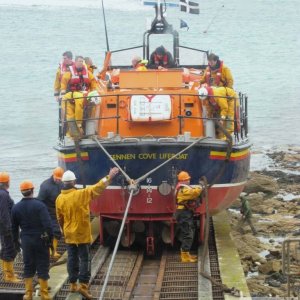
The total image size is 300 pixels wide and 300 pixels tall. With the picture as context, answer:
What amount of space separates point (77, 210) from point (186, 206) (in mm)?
2483

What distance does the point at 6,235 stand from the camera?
10.2 m

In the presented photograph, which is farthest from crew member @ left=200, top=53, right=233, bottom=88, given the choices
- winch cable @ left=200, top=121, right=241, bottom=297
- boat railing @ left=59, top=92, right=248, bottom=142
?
winch cable @ left=200, top=121, right=241, bottom=297

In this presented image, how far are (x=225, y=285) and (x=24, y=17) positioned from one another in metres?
89.9

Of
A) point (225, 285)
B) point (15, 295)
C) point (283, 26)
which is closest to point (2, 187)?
point (15, 295)

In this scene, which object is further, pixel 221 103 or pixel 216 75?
pixel 216 75

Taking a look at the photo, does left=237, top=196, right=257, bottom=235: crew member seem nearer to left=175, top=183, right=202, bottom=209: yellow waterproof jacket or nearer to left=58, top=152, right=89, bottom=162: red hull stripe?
left=175, top=183, right=202, bottom=209: yellow waterproof jacket

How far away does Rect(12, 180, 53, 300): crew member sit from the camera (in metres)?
9.32

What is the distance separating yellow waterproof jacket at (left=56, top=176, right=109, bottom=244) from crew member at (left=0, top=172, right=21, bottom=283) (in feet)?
3.24

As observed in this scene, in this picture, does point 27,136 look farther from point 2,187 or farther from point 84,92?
point 2,187

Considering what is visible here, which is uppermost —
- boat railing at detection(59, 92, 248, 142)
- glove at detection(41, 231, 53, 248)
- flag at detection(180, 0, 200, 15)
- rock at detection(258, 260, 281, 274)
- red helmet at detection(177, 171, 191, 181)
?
flag at detection(180, 0, 200, 15)

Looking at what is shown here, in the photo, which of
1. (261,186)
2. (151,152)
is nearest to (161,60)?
(151,152)

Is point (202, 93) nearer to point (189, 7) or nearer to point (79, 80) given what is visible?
Answer: point (79, 80)

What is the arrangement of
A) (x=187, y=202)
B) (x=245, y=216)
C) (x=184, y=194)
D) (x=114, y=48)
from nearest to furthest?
(x=184, y=194)
(x=187, y=202)
(x=245, y=216)
(x=114, y=48)

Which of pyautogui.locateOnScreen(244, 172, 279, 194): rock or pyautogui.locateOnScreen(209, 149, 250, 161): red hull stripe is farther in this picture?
pyautogui.locateOnScreen(244, 172, 279, 194): rock
